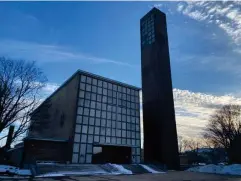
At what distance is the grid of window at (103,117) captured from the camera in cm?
3036

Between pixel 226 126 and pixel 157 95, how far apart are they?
17.3 metres

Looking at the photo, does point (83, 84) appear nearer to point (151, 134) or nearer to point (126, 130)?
point (126, 130)

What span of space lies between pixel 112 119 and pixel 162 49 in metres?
17.6

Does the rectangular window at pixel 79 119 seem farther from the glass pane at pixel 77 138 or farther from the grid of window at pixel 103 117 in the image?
the glass pane at pixel 77 138

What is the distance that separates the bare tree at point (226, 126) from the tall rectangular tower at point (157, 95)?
1303cm

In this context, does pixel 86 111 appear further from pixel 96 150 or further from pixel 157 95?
pixel 157 95

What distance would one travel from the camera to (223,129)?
1639 inches

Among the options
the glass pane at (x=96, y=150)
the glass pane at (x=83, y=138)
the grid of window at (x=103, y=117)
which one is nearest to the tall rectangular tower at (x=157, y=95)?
the grid of window at (x=103, y=117)

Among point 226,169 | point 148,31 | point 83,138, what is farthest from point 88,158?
point 148,31

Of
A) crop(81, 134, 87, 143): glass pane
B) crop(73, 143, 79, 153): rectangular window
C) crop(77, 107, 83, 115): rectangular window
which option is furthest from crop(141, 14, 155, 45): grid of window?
crop(73, 143, 79, 153): rectangular window

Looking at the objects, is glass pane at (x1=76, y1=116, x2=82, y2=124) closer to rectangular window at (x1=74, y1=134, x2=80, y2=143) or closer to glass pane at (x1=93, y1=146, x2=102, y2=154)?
rectangular window at (x1=74, y1=134, x2=80, y2=143)

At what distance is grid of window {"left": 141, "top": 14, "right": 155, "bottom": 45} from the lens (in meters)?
41.8

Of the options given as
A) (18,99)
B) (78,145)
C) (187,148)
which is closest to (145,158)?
(78,145)

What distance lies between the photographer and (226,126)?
137ft
